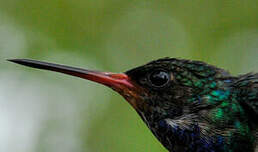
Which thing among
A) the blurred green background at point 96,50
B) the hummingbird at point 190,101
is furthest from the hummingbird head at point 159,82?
the blurred green background at point 96,50

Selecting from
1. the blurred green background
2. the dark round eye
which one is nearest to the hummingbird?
the dark round eye

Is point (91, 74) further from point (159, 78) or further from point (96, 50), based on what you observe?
point (96, 50)

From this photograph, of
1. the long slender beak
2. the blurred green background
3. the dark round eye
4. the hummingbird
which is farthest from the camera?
the blurred green background

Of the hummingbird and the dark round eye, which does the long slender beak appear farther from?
the dark round eye

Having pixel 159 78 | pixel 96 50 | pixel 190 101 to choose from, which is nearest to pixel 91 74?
pixel 159 78

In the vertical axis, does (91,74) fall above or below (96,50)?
below

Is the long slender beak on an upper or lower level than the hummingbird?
upper

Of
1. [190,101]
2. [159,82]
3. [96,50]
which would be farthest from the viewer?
[96,50]
